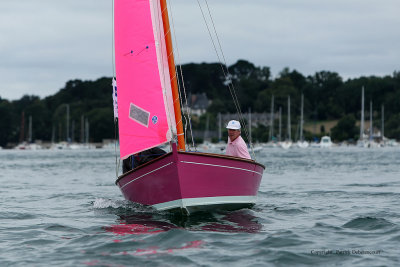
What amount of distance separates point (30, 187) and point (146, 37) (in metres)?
13.8

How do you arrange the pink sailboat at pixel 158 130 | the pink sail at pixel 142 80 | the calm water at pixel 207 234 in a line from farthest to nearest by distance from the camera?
the pink sail at pixel 142 80, the pink sailboat at pixel 158 130, the calm water at pixel 207 234

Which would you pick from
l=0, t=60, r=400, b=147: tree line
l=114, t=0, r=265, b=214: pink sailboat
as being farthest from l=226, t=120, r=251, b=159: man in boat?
l=0, t=60, r=400, b=147: tree line

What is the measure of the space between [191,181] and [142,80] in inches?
101

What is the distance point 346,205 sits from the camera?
17.1 metres

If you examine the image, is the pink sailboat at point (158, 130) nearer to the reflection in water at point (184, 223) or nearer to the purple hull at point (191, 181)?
the purple hull at point (191, 181)

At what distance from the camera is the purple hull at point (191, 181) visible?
12797 millimetres

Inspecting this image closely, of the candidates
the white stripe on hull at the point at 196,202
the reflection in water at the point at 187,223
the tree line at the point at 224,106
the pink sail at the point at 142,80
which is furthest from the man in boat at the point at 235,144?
the tree line at the point at 224,106

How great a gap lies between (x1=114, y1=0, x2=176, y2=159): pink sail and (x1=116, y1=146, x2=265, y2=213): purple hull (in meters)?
0.73

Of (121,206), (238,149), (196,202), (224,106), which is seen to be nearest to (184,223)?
(196,202)

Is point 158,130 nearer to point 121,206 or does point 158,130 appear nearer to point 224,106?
point 121,206

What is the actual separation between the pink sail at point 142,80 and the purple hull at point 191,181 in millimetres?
729

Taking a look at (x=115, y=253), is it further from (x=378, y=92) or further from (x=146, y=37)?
(x=378, y=92)

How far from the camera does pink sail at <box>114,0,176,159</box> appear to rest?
45.0 feet

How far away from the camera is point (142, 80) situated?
553 inches
